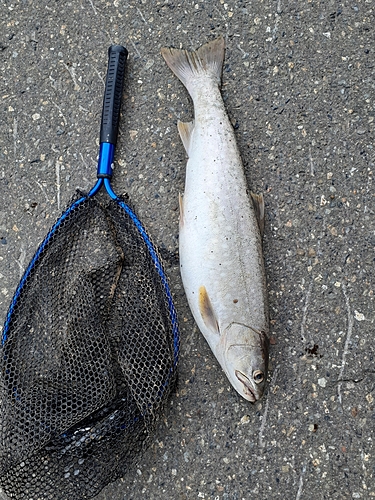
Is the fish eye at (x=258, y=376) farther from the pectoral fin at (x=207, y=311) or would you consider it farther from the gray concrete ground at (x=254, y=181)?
the pectoral fin at (x=207, y=311)

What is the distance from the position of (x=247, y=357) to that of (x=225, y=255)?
20.9 inches

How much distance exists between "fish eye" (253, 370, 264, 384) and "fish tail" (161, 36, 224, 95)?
1.66m

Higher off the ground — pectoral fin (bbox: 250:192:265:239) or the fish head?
pectoral fin (bbox: 250:192:265:239)

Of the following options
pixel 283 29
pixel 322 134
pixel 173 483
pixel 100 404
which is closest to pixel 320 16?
pixel 283 29

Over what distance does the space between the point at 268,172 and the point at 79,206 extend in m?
A: 1.11

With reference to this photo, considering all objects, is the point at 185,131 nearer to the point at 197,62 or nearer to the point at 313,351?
the point at 197,62

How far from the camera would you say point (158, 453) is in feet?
8.56

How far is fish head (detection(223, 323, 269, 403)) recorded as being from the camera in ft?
8.03

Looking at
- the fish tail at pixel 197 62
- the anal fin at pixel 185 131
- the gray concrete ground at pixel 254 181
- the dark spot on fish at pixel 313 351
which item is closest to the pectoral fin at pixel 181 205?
the gray concrete ground at pixel 254 181

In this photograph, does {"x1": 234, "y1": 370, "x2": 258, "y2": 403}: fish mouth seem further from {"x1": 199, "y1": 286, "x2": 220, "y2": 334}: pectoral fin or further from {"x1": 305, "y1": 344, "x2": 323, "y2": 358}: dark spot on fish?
{"x1": 305, "y1": 344, "x2": 323, "y2": 358}: dark spot on fish

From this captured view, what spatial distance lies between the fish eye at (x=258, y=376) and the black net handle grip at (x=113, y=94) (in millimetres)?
1545

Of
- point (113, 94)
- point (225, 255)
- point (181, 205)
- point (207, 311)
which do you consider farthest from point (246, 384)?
point (113, 94)

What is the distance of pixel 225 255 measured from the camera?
2.49m

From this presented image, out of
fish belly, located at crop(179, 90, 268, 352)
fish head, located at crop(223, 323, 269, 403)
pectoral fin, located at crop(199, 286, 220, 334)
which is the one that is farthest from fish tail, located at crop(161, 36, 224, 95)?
fish head, located at crop(223, 323, 269, 403)
